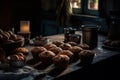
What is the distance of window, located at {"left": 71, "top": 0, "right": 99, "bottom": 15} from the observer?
185 inches

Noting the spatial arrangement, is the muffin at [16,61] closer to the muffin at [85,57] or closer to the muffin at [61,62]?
the muffin at [61,62]

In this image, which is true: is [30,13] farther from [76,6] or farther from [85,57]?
[85,57]

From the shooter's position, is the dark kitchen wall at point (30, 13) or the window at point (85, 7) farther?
the dark kitchen wall at point (30, 13)

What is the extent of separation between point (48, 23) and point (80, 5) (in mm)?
945

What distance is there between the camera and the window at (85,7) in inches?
185

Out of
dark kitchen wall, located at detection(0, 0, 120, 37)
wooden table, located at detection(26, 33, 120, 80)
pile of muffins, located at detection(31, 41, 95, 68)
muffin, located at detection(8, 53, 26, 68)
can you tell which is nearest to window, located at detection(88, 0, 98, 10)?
dark kitchen wall, located at detection(0, 0, 120, 37)

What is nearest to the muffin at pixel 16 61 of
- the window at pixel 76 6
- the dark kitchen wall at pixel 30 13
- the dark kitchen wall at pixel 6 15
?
the window at pixel 76 6

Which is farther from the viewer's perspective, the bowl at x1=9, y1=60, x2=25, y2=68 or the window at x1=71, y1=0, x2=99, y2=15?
the window at x1=71, y1=0, x2=99, y2=15

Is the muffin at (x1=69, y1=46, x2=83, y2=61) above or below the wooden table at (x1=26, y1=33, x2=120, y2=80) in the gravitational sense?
above

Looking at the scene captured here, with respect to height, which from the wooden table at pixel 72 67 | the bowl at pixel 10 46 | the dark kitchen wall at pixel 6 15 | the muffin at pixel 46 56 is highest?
the dark kitchen wall at pixel 6 15

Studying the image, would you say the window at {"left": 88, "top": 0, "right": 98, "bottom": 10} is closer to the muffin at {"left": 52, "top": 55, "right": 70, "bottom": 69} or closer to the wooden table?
the wooden table

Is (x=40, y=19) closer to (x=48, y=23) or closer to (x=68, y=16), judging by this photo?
(x=48, y=23)

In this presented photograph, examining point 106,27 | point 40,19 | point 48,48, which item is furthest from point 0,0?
point 48,48

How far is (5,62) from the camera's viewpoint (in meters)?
2.15
